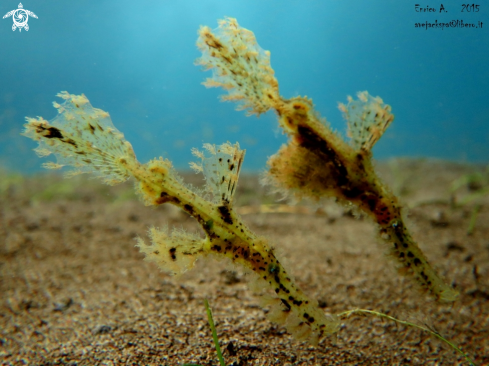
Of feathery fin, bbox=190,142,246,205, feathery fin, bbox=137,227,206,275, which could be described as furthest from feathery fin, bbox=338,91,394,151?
feathery fin, bbox=137,227,206,275

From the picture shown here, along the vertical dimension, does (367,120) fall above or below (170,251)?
above

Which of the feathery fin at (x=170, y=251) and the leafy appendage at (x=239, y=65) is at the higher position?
the leafy appendage at (x=239, y=65)

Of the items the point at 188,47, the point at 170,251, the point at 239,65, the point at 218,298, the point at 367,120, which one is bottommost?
the point at 218,298

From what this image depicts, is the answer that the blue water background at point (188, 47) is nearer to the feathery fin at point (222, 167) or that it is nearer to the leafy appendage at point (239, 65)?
the leafy appendage at point (239, 65)

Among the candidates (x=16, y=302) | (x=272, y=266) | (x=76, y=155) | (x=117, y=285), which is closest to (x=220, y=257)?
(x=272, y=266)

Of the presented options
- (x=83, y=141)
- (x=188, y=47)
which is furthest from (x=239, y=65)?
(x=188, y=47)

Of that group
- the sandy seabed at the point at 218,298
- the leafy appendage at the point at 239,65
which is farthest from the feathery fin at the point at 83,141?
the leafy appendage at the point at 239,65

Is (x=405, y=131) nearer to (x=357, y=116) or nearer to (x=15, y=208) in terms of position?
(x=357, y=116)

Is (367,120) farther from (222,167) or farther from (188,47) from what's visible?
(188,47)
